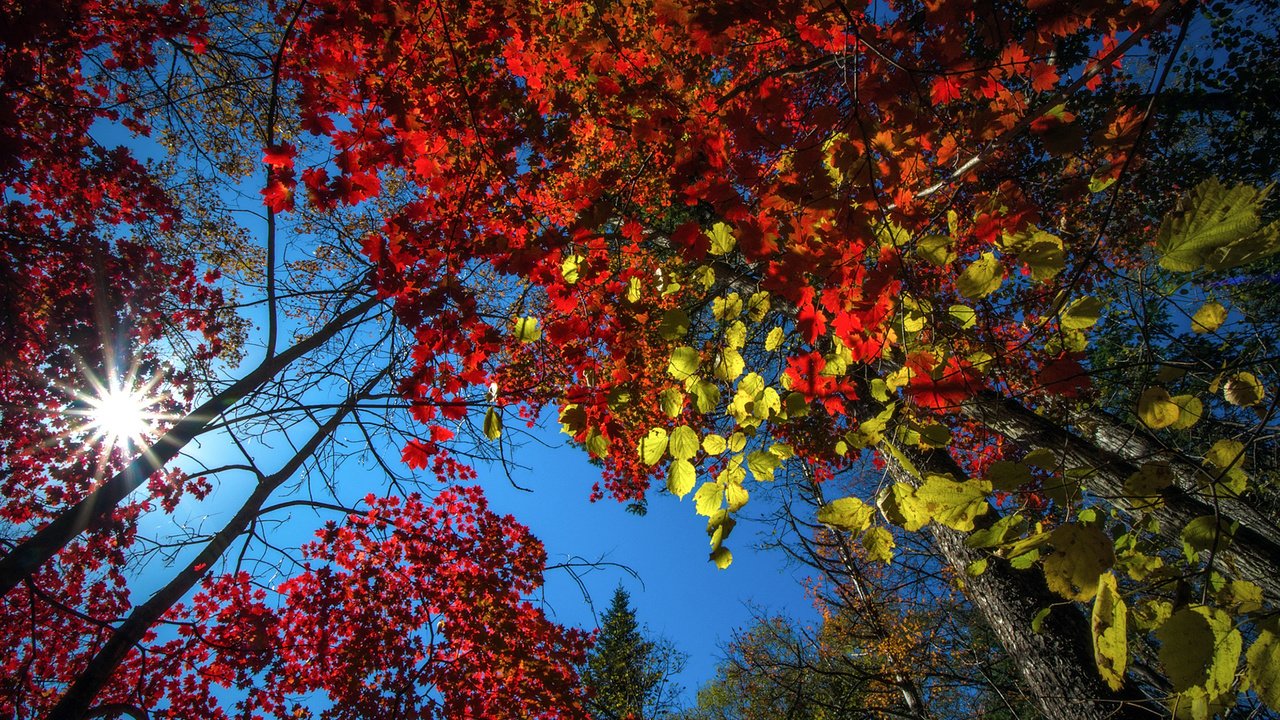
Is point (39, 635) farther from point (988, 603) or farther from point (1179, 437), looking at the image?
point (1179, 437)

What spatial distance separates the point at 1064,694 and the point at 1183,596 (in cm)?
235

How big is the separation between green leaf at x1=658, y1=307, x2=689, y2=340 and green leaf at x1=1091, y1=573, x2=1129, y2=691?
4.29 ft

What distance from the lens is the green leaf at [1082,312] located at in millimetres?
1506

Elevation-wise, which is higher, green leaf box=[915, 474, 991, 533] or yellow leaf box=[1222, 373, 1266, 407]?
yellow leaf box=[1222, 373, 1266, 407]

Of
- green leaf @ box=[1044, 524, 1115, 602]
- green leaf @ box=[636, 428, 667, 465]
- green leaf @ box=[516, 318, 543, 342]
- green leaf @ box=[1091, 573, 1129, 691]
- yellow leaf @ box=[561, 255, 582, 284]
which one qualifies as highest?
yellow leaf @ box=[561, 255, 582, 284]

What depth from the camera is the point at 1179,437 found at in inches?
232

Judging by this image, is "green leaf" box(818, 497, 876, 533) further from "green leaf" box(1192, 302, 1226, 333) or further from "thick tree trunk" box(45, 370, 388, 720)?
"thick tree trunk" box(45, 370, 388, 720)

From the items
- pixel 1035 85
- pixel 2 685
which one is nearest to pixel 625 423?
pixel 1035 85

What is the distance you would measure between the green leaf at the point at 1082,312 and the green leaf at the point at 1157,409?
319mm

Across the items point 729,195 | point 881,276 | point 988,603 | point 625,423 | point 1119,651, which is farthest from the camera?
point 625,423

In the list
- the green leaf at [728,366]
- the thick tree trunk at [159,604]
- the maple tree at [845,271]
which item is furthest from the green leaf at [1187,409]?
the thick tree trunk at [159,604]

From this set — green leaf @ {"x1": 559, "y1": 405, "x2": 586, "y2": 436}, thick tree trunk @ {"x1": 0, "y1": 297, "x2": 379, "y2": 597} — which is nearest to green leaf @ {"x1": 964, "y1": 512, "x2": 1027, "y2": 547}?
green leaf @ {"x1": 559, "y1": 405, "x2": 586, "y2": 436}

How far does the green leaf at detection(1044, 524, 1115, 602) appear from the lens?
3.16ft

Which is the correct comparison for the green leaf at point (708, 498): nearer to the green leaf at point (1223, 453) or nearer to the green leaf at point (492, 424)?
the green leaf at point (492, 424)
